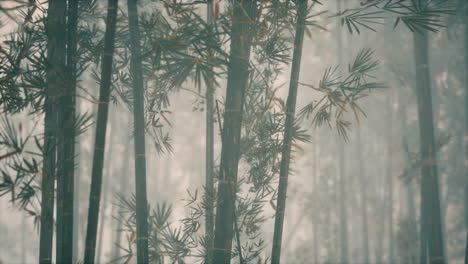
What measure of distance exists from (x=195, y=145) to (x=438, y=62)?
9478 mm

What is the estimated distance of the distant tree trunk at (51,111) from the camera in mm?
2137

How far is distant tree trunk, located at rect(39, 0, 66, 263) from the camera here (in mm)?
2137

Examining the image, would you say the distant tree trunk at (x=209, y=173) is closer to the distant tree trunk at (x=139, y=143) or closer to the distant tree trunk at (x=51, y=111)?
the distant tree trunk at (x=139, y=143)

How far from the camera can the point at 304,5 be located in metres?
2.72

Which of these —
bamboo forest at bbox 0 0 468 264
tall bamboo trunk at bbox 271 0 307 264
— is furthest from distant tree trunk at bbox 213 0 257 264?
tall bamboo trunk at bbox 271 0 307 264

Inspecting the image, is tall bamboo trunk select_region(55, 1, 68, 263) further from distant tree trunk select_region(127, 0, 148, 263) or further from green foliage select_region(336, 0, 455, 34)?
green foliage select_region(336, 0, 455, 34)

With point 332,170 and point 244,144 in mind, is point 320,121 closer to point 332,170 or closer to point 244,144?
point 244,144

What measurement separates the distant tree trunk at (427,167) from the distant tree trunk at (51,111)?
10.2 ft

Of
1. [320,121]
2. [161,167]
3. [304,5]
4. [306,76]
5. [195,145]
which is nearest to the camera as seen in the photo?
[304,5]

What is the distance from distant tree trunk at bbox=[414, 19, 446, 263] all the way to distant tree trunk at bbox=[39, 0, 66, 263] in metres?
3.09

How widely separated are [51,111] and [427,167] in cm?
334

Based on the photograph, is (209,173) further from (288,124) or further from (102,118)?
(102,118)

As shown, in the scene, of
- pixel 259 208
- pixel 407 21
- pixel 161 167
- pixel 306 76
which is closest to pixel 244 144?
pixel 259 208

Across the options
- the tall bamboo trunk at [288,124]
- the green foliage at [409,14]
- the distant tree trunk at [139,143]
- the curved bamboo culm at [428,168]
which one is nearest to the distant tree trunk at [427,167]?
the curved bamboo culm at [428,168]
